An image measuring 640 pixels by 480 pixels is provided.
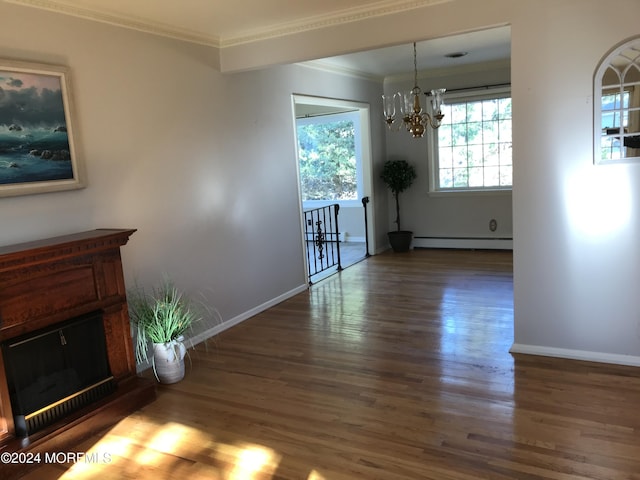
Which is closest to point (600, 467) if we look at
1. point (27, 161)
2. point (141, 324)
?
point (141, 324)

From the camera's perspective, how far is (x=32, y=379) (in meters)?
2.67

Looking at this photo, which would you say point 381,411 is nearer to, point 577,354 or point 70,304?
point 577,354

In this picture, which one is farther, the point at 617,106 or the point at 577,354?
the point at 577,354

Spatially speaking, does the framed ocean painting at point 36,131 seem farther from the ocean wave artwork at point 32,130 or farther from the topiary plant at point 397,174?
the topiary plant at point 397,174

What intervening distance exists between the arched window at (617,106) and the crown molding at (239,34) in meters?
1.12

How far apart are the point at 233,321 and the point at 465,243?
418 cm

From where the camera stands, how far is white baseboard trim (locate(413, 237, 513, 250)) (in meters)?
7.29

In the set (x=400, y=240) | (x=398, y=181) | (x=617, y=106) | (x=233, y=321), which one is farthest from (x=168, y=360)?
(x=398, y=181)

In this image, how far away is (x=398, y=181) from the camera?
24.4ft

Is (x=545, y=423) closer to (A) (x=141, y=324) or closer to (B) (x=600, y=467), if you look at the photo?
(B) (x=600, y=467)

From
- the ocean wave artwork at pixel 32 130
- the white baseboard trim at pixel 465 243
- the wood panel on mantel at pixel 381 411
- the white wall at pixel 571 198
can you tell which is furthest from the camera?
the white baseboard trim at pixel 465 243

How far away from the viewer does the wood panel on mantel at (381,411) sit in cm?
244

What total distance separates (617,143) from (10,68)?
12.0 feet

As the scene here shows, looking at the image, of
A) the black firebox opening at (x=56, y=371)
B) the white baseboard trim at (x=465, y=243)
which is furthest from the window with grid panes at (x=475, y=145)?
the black firebox opening at (x=56, y=371)
